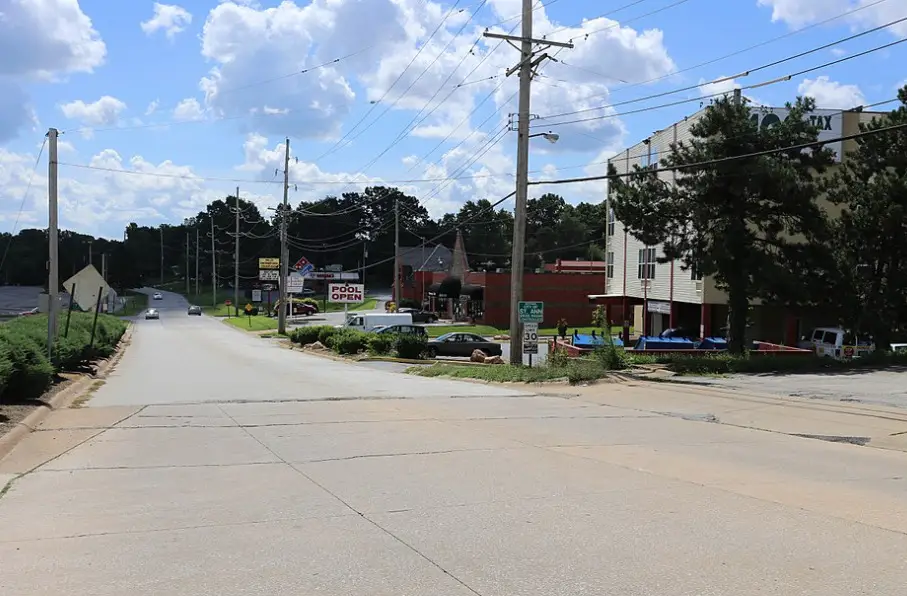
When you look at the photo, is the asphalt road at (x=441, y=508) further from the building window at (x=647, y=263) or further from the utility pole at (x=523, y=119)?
the building window at (x=647, y=263)

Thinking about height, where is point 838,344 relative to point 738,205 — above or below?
below

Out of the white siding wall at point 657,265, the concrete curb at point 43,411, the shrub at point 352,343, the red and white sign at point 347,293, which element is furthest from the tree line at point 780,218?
the red and white sign at point 347,293

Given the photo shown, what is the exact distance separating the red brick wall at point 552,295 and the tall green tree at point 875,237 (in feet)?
129

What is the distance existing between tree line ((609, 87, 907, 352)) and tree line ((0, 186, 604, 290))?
8807 centimetres

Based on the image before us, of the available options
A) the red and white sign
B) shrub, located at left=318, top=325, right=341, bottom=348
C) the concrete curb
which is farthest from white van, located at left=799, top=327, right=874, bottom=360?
the concrete curb

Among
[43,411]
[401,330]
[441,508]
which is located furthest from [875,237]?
[43,411]

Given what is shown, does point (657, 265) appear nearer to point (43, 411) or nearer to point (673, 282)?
point (673, 282)

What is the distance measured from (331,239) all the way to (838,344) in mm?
136840

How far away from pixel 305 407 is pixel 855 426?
9.61 m

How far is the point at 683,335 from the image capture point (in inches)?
1818

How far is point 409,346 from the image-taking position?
3434 centimetres

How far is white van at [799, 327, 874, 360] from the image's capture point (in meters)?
34.8

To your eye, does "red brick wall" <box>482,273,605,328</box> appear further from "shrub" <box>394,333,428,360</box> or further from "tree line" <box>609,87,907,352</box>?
"tree line" <box>609,87,907,352</box>

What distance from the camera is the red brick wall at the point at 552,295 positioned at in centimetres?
7006
